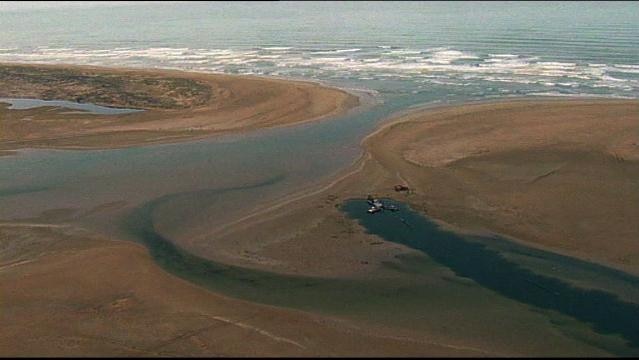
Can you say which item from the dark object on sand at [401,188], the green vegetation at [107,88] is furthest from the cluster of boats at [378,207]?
the green vegetation at [107,88]

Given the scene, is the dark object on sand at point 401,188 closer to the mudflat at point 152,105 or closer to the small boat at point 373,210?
the small boat at point 373,210

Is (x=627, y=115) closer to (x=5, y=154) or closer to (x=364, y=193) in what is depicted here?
(x=364, y=193)

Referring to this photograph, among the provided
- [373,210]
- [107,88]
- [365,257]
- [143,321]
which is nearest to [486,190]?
[373,210]

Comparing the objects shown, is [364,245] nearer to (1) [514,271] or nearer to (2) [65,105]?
(1) [514,271]

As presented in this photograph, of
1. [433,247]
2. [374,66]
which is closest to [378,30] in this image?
[374,66]

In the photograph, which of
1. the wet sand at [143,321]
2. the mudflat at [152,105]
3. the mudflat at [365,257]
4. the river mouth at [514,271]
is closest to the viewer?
the wet sand at [143,321]

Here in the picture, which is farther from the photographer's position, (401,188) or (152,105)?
(152,105)
